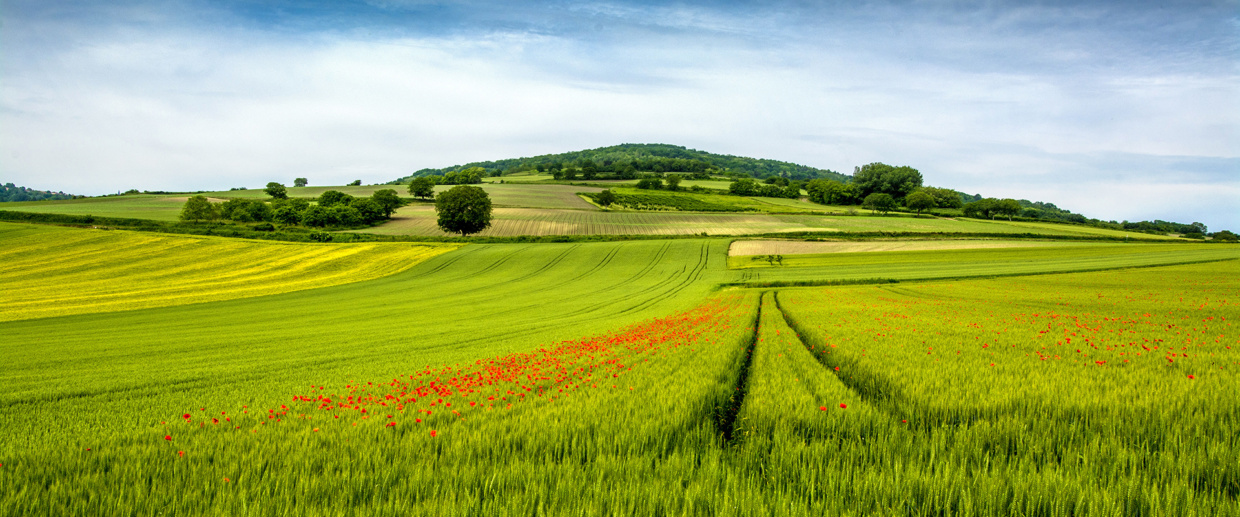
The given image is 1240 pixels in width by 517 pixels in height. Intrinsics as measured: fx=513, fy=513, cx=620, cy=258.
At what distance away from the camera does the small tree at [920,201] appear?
385 ft

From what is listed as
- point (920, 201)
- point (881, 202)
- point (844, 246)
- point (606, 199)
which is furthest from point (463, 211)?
point (920, 201)

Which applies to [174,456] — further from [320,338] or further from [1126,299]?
[1126,299]

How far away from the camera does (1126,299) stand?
22.3 metres

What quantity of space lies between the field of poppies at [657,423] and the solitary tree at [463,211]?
68.1m

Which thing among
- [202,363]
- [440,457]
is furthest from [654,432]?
[202,363]

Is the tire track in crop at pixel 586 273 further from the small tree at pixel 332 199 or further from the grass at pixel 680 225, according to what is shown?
the small tree at pixel 332 199

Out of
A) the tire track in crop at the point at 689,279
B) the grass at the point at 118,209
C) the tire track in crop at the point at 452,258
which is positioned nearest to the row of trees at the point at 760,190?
the tire track in crop at the point at 689,279

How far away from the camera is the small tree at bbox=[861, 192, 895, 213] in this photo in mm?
119812

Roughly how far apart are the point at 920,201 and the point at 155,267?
437 feet

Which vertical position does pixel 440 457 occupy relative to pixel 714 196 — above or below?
below

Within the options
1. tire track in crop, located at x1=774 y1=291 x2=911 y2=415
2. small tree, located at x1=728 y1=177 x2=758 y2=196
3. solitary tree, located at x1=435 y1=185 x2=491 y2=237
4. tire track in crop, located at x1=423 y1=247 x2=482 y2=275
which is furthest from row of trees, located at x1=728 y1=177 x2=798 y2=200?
tire track in crop, located at x1=774 y1=291 x2=911 y2=415

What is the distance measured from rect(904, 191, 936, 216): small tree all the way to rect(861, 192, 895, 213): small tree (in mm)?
3920

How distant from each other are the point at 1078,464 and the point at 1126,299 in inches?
1008

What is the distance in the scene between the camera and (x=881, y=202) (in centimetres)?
12069
